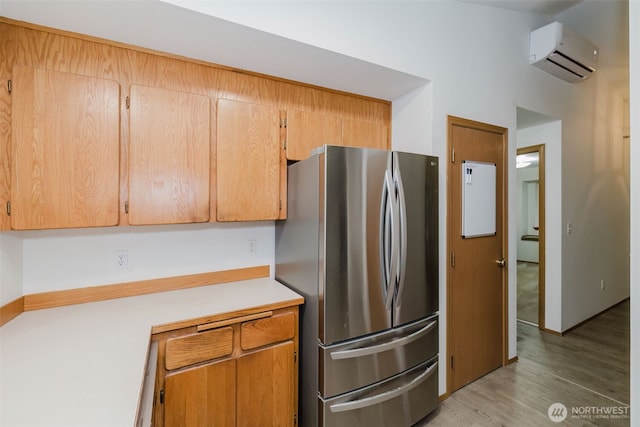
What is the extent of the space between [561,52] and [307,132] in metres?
Result: 2.62

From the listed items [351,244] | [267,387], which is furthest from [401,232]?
[267,387]

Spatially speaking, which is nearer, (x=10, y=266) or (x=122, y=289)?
(x=10, y=266)

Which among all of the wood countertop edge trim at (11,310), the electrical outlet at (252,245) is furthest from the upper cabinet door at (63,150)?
the electrical outlet at (252,245)

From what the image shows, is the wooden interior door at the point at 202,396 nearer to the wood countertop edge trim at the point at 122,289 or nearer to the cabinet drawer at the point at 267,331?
the cabinet drawer at the point at 267,331

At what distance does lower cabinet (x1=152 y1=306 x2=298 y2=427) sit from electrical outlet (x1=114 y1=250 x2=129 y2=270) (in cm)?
64

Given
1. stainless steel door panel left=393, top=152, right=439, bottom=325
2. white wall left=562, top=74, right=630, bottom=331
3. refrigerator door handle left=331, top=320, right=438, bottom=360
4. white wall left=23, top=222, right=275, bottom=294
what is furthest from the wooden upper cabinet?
white wall left=562, top=74, right=630, bottom=331

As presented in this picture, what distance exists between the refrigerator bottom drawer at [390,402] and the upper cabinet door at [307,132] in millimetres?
1501

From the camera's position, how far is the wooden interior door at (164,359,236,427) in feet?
4.41

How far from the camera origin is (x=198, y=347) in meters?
1.40

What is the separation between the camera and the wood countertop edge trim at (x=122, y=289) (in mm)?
1504

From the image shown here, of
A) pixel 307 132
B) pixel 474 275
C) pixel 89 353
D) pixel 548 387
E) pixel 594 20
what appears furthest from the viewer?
pixel 594 20

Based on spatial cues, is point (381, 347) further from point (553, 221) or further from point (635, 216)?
point (553, 221)

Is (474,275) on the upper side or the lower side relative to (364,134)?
lower

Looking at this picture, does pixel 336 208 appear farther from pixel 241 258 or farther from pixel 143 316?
pixel 143 316
